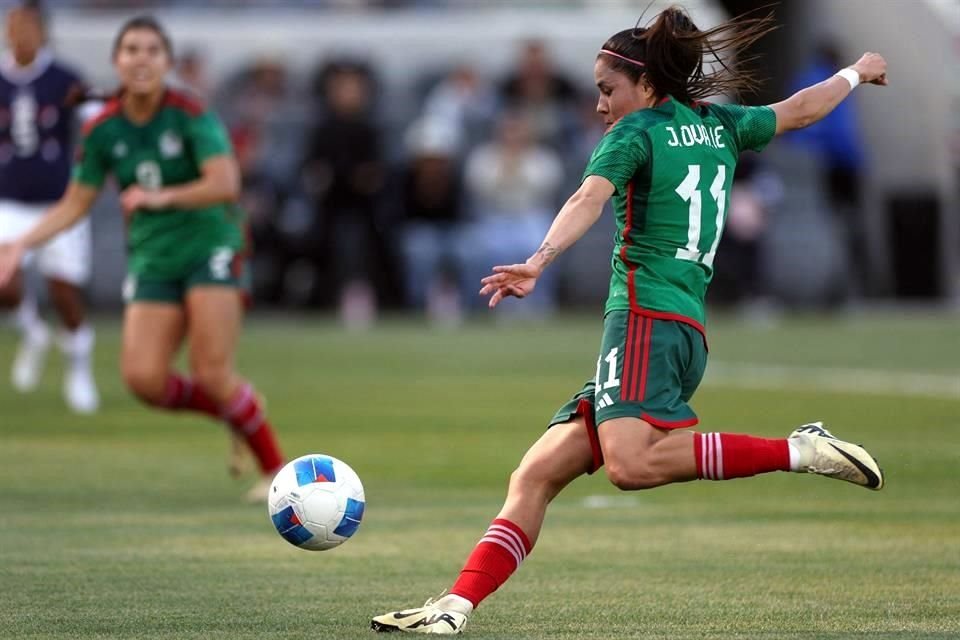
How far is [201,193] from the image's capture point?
9695mm

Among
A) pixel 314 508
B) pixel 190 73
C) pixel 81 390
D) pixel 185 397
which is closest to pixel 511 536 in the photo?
pixel 314 508

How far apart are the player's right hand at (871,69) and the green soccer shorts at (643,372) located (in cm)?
143

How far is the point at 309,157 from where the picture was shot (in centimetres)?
2439

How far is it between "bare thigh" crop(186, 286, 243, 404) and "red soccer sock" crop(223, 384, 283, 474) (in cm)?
11

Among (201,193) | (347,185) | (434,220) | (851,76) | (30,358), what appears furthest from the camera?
(434,220)

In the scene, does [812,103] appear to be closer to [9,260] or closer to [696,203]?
[696,203]

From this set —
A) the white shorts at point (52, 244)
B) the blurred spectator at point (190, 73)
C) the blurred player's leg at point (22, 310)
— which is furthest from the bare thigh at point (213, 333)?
the blurred spectator at point (190, 73)

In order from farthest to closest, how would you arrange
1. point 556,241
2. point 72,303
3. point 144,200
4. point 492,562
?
point 72,303 → point 144,200 → point 492,562 → point 556,241

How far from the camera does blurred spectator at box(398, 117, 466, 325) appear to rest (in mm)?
24625

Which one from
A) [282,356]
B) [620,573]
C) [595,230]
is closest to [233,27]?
[595,230]

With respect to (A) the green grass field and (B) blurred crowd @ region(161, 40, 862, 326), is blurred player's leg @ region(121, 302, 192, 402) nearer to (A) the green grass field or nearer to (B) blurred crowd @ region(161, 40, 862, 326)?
(A) the green grass field

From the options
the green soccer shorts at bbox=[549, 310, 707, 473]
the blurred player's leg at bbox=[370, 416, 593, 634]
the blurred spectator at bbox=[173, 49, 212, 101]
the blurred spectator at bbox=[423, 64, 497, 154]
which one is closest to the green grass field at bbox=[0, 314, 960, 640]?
the blurred player's leg at bbox=[370, 416, 593, 634]

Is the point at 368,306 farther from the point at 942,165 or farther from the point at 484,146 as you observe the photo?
the point at 942,165

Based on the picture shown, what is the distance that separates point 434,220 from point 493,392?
906 centimetres
